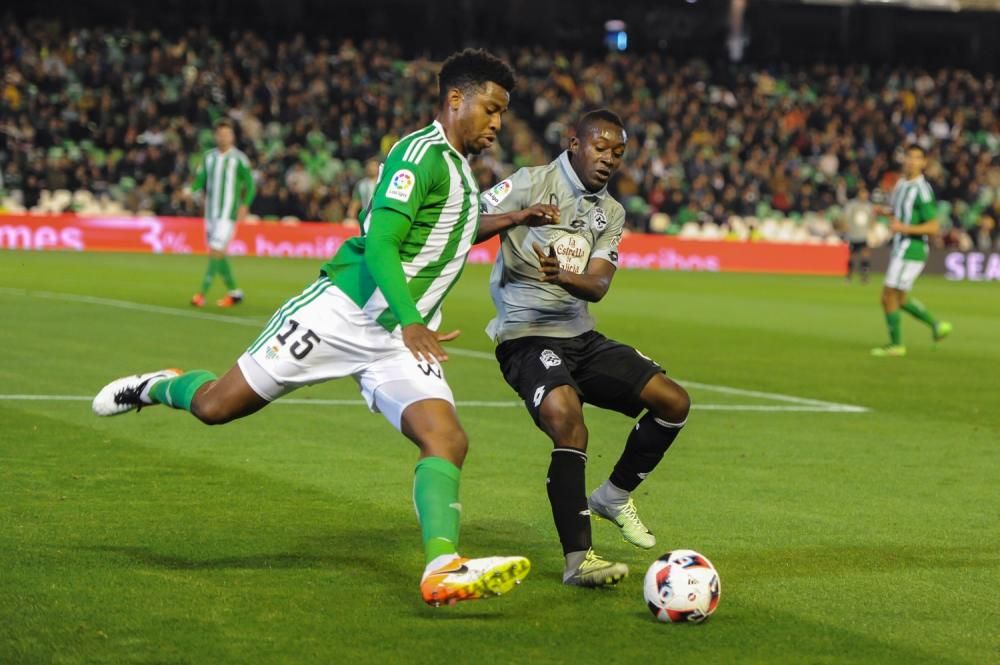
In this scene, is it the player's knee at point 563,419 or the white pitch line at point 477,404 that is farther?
the white pitch line at point 477,404

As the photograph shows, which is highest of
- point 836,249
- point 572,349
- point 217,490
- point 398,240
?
point 398,240

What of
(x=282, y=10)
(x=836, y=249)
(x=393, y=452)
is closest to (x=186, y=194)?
(x=282, y=10)

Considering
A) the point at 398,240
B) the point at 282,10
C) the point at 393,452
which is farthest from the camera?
the point at 282,10

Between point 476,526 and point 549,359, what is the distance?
102 cm

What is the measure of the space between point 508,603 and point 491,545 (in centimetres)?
106

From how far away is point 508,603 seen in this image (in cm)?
564

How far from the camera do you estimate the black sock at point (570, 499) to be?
605cm

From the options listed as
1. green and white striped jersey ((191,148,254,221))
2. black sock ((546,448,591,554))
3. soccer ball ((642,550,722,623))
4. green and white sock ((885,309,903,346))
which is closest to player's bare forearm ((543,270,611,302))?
black sock ((546,448,591,554))

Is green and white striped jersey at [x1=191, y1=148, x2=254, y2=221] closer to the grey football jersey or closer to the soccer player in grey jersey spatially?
the soccer player in grey jersey

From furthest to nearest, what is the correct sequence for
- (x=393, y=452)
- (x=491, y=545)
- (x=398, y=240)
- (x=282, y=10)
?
(x=282, y=10) → (x=393, y=452) → (x=491, y=545) → (x=398, y=240)

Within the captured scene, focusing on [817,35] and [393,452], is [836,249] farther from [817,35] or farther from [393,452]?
[393,452]

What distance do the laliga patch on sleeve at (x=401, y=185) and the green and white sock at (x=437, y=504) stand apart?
931 millimetres

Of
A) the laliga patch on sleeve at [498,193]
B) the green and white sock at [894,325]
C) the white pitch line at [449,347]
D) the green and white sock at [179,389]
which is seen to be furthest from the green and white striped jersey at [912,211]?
the green and white sock at [179,389]

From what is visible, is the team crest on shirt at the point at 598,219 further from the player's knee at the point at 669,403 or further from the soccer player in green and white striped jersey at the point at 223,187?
the soccer player in green and white striped jersey at the point at 223,187
